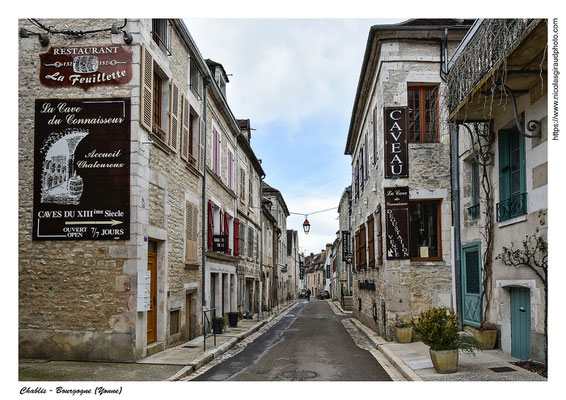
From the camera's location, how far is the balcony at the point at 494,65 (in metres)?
7.33

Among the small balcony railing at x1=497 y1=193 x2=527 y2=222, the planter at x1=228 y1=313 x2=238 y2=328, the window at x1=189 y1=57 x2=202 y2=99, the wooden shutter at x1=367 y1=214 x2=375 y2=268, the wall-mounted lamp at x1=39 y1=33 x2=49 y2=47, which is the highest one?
the window at x1=189 y1=57 x2=202 y2=99

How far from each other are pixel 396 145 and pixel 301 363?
6.35 m

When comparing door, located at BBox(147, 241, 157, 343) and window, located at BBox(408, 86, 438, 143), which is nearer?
door, located at BBox(147, 241, 157, 343)

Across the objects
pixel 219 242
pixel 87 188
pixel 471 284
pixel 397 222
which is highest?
pixel 87 188

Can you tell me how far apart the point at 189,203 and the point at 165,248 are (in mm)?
2530

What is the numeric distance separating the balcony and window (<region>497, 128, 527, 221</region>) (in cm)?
59

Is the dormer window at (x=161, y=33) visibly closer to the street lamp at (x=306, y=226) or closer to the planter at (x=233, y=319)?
the planter at (x=233, y=319)

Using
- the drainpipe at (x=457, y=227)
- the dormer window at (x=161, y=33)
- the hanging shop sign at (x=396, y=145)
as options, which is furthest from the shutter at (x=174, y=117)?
the drainpipe at (x=457, y=227)

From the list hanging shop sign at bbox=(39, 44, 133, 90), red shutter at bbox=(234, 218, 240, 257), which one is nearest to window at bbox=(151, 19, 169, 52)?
hanging shop sign at bbox=(39, 44, 133, 90)

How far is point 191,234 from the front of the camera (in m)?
14.3

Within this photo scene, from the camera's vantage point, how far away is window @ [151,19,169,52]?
37.6 ft

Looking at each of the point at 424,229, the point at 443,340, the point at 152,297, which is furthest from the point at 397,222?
the point at 152,297

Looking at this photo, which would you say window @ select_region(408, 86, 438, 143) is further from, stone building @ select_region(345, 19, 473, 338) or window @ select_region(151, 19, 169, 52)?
window @ select_region(151, 19, 169, 52)

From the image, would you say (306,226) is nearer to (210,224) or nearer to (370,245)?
(370,245)
